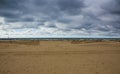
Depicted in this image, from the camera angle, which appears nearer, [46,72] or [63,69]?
[46,72]

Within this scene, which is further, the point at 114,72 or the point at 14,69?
the point at 14,69

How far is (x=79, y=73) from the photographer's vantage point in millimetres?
11398

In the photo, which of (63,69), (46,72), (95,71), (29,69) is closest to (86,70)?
(95,71)

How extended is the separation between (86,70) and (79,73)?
85 centimetres

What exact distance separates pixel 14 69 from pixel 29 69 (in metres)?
0.93

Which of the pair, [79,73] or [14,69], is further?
[14,69]

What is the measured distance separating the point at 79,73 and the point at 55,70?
1.53m

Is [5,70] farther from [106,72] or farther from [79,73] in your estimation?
[106,72]

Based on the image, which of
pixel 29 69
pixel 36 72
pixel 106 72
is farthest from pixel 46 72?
pixel 106 72

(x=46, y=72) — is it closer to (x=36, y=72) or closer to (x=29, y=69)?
(x=36, y=72)

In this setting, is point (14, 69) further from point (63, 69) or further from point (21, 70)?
point (63, 69)

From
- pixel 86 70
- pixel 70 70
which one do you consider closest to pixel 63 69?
pixel 70 70

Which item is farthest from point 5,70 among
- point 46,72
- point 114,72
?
point 114,72

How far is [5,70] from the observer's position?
486 inches
